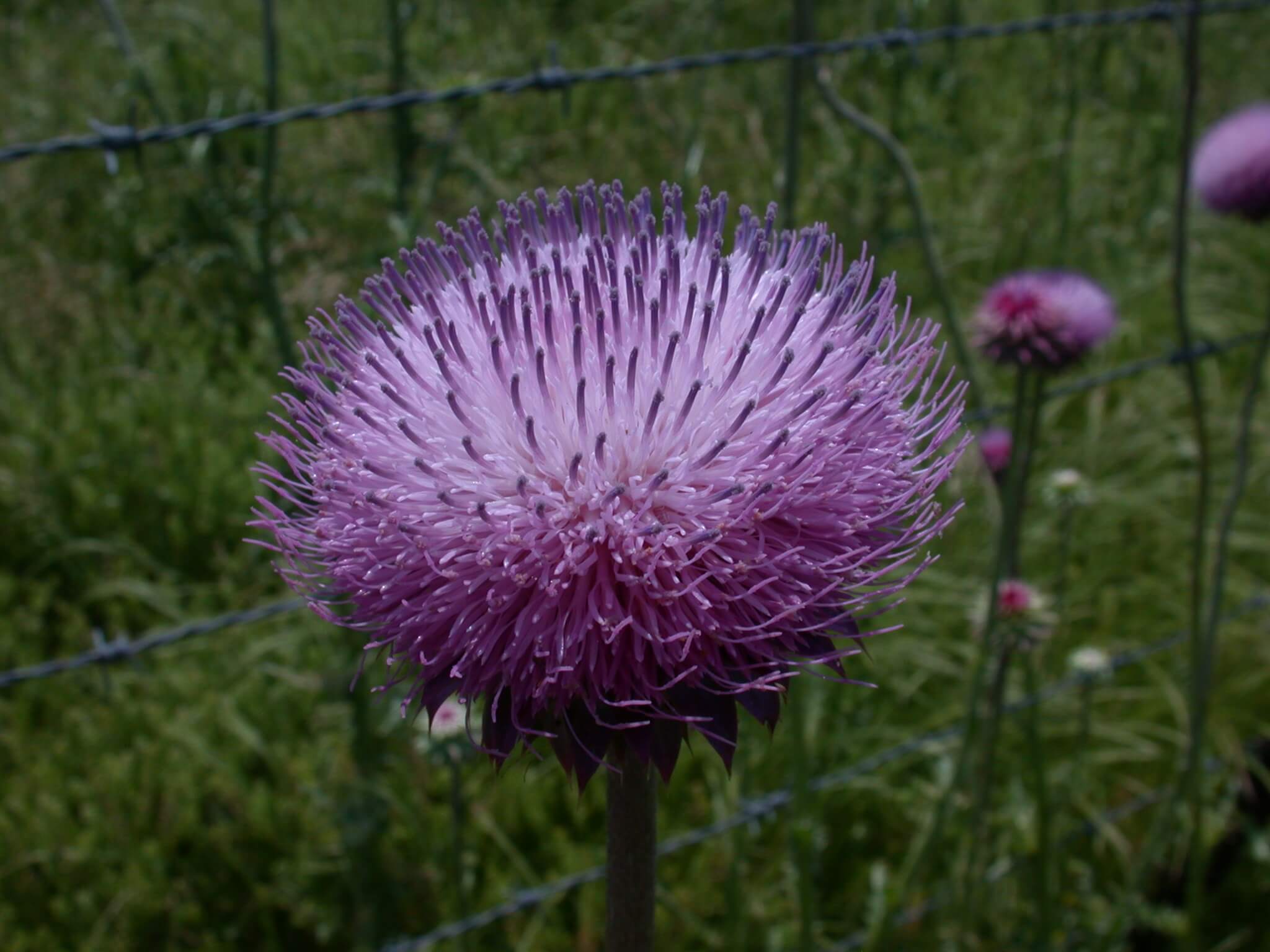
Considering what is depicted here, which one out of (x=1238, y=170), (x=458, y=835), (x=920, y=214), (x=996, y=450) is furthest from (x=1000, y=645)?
(x=1238, y=170)

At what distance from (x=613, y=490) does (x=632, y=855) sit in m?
0.42

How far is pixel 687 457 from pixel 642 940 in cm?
56

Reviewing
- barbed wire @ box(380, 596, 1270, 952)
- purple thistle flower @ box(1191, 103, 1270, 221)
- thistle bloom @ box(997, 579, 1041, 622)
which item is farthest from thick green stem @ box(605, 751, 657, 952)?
purple thistle flower @ box(1191, 103, 1270, 221)

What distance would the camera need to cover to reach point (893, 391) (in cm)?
127

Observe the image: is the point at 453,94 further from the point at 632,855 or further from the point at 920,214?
the point at 632,855

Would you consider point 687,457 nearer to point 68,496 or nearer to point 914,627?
point 914,627

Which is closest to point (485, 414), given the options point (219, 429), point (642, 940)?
point (642, 940)

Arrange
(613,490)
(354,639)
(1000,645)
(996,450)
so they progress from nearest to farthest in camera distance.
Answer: (613,490) < (1000,645) < (354,639) < (996,450)

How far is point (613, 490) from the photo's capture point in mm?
1108

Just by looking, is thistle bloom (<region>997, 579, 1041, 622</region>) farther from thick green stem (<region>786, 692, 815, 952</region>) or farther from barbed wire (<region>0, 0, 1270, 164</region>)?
barbed wire (<region>0, 0, 1270, 164</region>)

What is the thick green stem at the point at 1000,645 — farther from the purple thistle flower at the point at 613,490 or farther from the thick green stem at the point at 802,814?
the purple thistle flower at the point at 613,490

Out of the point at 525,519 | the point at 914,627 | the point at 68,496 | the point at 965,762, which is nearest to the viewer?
the point at 525,519

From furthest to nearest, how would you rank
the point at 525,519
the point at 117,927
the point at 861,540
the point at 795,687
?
the point at 117,927, the point at 795,687, the point at 861,540, the point at 525,519

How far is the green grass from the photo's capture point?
276 cm
